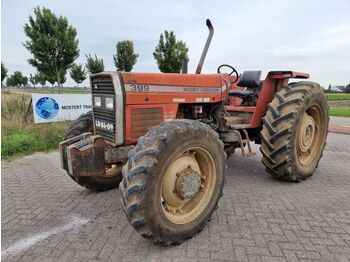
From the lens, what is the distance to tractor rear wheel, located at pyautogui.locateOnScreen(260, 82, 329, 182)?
13.3 feet

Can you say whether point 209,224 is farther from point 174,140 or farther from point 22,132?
point 22,132

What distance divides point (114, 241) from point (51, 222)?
92cm

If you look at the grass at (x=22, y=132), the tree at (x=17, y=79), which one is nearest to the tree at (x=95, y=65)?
the grass at (x=22, y=132)

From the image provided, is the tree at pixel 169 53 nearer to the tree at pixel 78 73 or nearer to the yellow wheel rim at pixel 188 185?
the tree at pixel 78 73

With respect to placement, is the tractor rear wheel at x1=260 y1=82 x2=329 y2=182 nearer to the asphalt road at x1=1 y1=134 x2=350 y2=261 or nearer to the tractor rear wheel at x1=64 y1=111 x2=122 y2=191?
the asphalt road at x1=1 y1=134 x2=350 y2=261

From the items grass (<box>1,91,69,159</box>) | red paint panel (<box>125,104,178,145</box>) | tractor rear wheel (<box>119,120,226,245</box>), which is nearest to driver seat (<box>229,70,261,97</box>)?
red paint panel (<box>125,104,178,145</box>)

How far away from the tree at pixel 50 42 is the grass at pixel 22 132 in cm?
790

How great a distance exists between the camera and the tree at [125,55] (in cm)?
2145

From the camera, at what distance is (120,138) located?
3.12m

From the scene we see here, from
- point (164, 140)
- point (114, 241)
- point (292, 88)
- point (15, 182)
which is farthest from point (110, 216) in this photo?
point (292, 88)

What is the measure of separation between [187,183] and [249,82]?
2.83 meters

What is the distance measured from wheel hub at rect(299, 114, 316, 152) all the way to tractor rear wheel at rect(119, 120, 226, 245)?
206 centimetres

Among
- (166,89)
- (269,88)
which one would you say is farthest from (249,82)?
(166,89)

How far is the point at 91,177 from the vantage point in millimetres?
3879
